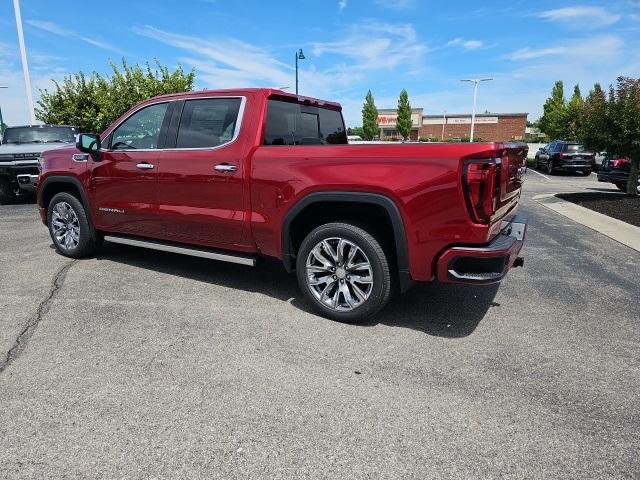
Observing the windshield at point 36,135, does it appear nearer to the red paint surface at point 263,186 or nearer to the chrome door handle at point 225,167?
the red paint surface at point 263,186

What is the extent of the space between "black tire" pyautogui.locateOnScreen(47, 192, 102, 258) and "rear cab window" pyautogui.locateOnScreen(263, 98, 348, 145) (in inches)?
110

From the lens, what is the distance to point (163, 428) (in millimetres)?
2484

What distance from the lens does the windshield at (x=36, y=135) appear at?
37.7ft

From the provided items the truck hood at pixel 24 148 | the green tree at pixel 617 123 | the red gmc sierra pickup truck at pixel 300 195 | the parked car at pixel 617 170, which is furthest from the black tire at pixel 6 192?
the parked car at pixel 617 170

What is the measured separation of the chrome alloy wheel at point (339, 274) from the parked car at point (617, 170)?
1248cm

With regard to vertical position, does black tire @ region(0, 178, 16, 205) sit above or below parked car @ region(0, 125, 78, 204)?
below

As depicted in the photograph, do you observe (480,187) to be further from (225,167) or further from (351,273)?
(225,167)

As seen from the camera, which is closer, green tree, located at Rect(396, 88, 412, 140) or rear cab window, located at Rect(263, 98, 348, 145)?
rear cab window, located at Rect(263, 98, 348, 145)

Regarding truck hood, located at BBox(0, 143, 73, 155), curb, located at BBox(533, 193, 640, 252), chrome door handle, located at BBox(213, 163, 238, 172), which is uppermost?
chrome door handle, located at BBox(213, 163, 238, 172)

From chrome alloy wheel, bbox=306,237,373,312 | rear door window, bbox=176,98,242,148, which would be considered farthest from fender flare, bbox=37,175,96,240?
chrome alloy wheel, bbox=306,237,373,312

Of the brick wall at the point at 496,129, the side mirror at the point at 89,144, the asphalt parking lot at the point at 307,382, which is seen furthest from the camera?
the brick wall at the point at 496,129

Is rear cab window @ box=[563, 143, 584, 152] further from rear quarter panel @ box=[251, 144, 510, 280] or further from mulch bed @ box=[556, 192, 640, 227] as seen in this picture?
rear quarter panel @ box=[251, 144, 510, 280]

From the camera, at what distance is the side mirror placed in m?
5.17

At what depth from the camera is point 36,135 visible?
11609 mm
